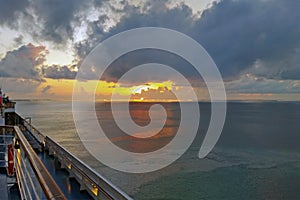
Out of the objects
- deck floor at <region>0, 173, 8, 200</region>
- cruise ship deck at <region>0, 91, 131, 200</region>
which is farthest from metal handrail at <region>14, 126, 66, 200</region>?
deck floor at <region>0, 173, 8, 200</region>

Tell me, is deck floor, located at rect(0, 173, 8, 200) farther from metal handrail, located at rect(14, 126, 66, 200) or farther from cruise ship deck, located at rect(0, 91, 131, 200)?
metal handrail, located at rect(14, 126, 66, 200)

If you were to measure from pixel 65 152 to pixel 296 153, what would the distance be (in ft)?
94.5

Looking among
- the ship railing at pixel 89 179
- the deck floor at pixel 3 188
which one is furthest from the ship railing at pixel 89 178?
the deck floor at pixel 3 188

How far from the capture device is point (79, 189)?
407 centimetres

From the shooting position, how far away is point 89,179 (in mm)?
3652

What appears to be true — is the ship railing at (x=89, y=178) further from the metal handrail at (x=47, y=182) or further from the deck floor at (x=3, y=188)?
the metal handrail at (x=47, y=182)

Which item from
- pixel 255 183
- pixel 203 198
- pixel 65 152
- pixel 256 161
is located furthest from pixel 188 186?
pixel 65 152

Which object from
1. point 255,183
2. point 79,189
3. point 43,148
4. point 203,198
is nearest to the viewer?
point 79,189

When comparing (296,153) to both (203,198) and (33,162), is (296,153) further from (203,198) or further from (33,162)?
(33,162)

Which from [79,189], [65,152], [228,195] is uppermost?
[65,152]

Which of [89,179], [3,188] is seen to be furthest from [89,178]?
[3,188]

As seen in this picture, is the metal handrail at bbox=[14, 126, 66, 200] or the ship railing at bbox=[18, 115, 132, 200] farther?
the ship railing at bbox=[18, 115, 132, 200]

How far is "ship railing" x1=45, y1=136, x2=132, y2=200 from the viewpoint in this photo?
2866 millimetres

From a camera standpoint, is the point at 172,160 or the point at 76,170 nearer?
the point at 76,170
